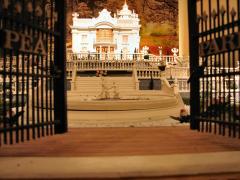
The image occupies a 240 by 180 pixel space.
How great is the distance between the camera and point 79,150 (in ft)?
11.3

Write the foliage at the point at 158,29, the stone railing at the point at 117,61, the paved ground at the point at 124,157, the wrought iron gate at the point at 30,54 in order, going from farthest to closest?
the foliage at the point at 158,29 < the stone railing at the point at 117,61 < the wrought iron gate at the point at 30,54 < the paved ground at the point at 124,157

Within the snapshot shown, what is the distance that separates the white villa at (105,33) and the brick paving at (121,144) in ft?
81.7

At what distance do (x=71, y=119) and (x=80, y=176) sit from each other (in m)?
5.68

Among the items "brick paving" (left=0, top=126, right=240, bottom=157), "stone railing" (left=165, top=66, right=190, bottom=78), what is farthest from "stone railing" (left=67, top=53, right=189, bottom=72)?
"brick paving" (left=0, top=126, right=240, bottom=157)

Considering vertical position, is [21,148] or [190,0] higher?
[190,0]

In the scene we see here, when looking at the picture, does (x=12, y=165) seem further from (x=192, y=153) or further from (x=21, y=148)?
(x=192, y=153)

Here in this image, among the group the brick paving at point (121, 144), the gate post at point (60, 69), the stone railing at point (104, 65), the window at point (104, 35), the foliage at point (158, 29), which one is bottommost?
the brick paving at point (121, 144)

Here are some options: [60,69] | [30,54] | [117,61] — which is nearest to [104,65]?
[117,61]

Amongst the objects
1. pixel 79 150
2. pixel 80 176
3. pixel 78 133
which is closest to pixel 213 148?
pixel 79 150

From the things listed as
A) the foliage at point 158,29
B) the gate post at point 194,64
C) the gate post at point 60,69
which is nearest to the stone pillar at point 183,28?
the foliage at point 158,29

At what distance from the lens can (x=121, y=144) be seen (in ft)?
12.4

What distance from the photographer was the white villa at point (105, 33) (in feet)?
96.2

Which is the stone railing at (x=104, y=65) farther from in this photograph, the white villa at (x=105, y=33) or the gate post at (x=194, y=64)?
the gate post at (x=194, y=64)

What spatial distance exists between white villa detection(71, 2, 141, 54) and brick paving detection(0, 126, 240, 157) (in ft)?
81.7
